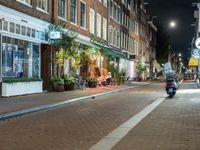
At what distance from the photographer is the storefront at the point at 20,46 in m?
22.8

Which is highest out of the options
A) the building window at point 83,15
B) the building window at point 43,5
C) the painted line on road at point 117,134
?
the building window at point 83,15

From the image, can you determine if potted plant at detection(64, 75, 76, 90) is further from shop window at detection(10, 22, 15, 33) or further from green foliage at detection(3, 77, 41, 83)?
shop window at detection(10, 22, 15, 33)

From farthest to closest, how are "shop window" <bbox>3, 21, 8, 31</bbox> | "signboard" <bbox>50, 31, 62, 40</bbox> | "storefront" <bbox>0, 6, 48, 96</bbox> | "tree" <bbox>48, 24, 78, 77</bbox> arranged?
"tree" <bbox>48, 24, 78, 77</bbox>, "signboard" <bbox>50, 31, 62, 40</bbox>, "storefront" <bbox>0, 6, 48, 96</bbox>, "shop window" <bbox>3, 21, 8, 31</bbox>

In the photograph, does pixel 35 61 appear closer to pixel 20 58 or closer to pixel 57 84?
pixel 57 84

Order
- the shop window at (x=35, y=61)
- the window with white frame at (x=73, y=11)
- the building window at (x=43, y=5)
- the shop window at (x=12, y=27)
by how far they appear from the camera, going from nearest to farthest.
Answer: the shop window at (x=12, y=27)
the shop window at (x=35, y=61)
the building window at (x=43, y=5)
the window with white frame at (x=73, y=11)

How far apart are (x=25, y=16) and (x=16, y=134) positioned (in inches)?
596

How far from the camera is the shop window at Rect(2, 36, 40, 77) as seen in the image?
23.3m

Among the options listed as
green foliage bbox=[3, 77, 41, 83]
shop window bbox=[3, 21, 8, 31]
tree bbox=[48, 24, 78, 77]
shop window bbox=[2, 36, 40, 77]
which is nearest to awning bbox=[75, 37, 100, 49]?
tree bbox=[48, 24, 78, 77]

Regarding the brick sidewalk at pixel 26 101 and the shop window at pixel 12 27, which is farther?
the shop window at pixel 12 27

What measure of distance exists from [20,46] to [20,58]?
0.63 metres

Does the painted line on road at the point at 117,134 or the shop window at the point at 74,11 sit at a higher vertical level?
the shop window at the point at 74,11

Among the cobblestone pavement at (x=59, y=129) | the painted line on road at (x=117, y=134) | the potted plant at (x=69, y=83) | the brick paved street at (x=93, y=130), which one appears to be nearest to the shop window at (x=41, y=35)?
the potted plant at (x=69, y=83)

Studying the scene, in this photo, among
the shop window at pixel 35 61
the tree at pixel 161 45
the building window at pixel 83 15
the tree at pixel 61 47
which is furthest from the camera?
the tree at pixel 161 45

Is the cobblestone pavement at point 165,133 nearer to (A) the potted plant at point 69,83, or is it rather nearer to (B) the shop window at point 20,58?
(B) the shop window at point 20,58
